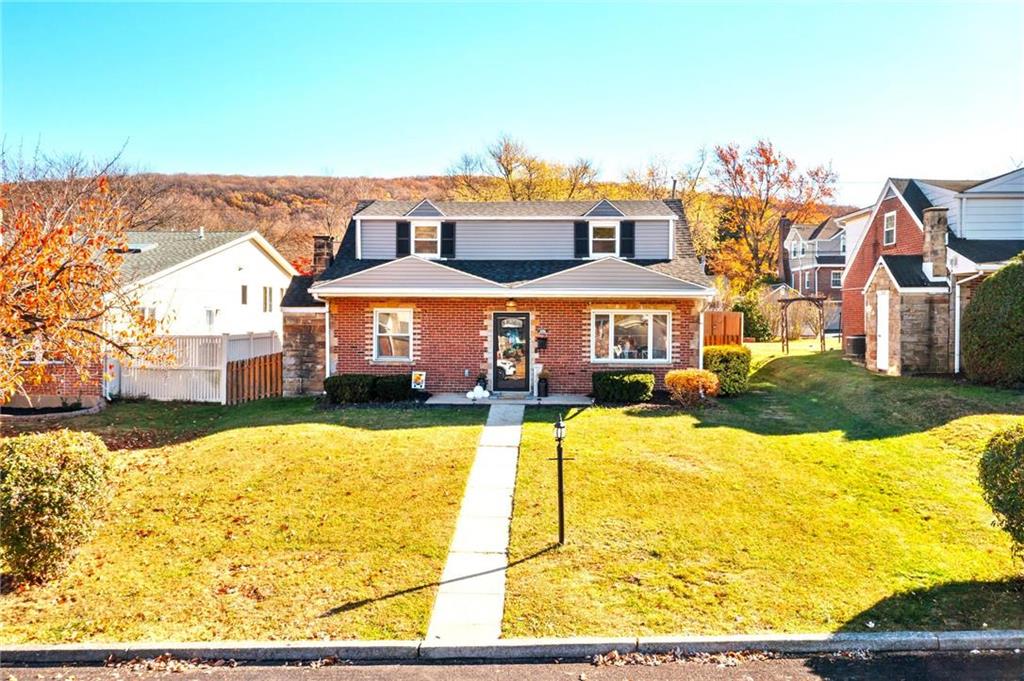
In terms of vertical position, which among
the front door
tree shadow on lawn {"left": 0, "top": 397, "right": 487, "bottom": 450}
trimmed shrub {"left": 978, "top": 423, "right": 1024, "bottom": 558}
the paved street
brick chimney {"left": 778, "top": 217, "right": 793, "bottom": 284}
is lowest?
the paved street

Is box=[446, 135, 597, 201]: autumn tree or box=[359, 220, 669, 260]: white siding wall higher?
box=[446, 135, 597, 201]: autumn tree

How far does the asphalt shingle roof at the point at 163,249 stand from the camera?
21.0 m

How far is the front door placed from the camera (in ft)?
60.1

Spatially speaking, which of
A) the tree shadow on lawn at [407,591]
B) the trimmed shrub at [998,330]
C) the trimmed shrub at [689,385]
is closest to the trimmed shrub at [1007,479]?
the tree shadow on lawn at [407,591]

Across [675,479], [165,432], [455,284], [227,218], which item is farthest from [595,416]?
[227,218]

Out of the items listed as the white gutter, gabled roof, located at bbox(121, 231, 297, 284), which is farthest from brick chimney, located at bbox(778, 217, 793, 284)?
gabled roof, located at bbox(121, 231, 297, 284)

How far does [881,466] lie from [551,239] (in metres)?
12.0

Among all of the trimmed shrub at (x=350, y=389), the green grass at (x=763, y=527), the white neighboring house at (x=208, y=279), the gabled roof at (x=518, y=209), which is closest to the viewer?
the green grass at (x=763, y=527)

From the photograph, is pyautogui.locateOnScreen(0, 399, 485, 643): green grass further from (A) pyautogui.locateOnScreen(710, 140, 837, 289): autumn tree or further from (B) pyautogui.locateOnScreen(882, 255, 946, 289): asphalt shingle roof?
(A) pyautogui.locateOnScreen(710, 140, 837, 289): autumn tree

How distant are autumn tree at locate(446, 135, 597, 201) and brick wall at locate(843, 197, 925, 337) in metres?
22.2

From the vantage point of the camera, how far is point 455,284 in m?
17.8

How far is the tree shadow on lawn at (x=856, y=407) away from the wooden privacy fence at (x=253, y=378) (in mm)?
10895

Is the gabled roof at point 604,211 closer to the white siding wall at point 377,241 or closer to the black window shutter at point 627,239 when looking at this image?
the black window shutter at point 627,239

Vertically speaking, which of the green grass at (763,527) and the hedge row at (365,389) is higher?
the hedge row at (365,389)
